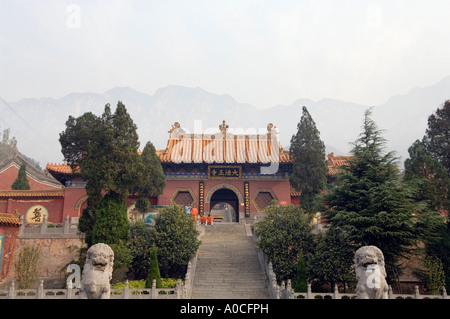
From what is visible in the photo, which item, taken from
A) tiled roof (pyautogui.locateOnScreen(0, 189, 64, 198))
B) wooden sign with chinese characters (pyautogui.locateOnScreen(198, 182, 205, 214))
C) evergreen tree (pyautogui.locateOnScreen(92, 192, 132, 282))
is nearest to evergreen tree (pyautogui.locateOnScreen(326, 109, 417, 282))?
evergreen tree (pyautogui.locateOnScreen(92, 192, 132, 282))

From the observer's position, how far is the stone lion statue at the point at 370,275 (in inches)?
268

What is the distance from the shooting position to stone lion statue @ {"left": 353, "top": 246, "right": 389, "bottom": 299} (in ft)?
22.3

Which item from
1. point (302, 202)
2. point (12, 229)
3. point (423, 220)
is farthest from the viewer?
point (302, 202)

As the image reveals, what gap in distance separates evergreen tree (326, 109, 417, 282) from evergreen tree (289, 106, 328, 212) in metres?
5.12

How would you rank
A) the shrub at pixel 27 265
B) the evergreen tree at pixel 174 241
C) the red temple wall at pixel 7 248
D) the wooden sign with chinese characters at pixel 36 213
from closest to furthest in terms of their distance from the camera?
the evergreen tree at pixel 174 241, the shrub at pixel 27 265, the red temple wall at pixel 7 248, the wooden sign with chinese characters at pixel 36 213

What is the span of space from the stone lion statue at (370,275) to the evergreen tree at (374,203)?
15.0 ft

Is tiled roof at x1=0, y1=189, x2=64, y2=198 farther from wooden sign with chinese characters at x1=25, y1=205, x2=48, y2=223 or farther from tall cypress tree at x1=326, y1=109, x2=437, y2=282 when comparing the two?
tall cypress tree at x1=326, y1=109, x2=437, y2=282

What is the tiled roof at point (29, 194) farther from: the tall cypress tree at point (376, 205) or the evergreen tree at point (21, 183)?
the tall cypress tree at point (376, 205)

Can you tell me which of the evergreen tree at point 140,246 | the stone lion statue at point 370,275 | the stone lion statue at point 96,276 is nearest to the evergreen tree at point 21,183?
the evergreen tree at point 140,246

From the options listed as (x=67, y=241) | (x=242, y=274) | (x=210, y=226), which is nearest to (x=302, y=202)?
(x=210, y=226)

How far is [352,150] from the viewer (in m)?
13.3

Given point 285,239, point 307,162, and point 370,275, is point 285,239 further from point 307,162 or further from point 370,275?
point 307,162
